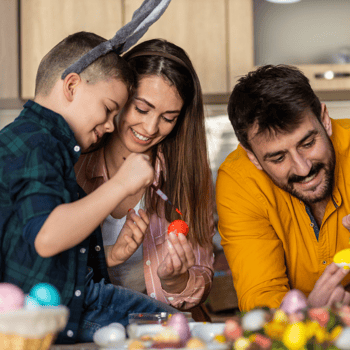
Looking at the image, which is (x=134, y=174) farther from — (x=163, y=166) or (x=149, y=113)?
(x=163, y=166)

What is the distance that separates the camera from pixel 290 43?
2287 mm

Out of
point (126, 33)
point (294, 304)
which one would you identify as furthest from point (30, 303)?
point (126, 33)

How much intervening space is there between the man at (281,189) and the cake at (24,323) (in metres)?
0.76

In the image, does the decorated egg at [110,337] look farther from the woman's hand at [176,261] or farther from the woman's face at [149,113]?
the woman's face at [149,113]

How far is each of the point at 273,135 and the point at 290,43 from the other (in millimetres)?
1217

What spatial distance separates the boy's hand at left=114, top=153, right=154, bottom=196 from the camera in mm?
850

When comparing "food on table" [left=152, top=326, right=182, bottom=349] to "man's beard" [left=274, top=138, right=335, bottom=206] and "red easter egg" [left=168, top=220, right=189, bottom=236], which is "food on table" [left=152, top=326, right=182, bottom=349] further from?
"man's beard" [left=274, top=138, right=335, bottom=206]

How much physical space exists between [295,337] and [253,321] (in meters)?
0.09

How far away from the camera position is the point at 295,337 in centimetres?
59

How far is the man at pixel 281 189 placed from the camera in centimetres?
126

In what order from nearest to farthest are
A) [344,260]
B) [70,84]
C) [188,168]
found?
[344,260], [70,84], [188,168]

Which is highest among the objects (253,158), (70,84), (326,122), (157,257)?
(70,84)

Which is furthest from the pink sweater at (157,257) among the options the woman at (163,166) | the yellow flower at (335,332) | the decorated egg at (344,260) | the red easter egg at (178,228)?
the yellow flower at (335,332)

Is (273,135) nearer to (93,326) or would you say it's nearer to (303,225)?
(303,225)
